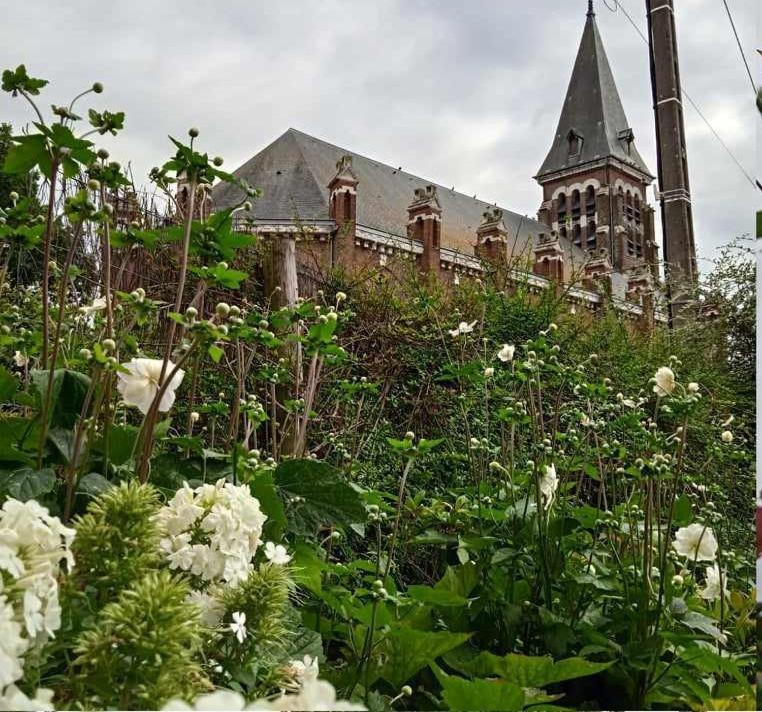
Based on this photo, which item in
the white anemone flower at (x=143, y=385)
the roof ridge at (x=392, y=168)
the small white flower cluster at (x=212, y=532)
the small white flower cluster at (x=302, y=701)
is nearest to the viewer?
the small white flower cluster at (x=302, y=701)

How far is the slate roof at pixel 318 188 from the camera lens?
21.9m

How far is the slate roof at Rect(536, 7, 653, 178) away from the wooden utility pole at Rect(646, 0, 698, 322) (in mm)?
31784

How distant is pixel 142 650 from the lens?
672mm

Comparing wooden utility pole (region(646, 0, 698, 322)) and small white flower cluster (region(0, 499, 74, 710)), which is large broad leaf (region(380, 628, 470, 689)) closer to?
small white flower cluster (region(0, 499, 74, 710))

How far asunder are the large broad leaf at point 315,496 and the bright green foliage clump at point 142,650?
766mm

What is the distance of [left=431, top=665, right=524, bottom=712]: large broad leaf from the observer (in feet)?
3.38

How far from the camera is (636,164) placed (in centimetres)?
3856

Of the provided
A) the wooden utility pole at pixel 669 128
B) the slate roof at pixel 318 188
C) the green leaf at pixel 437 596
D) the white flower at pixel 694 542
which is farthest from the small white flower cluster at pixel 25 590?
the slate roof at pixel 318 188

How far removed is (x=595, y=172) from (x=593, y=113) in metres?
2.89

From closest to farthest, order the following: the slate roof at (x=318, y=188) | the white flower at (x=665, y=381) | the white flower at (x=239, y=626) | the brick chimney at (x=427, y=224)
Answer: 1. the white flower at (x=239, y=626)
2. the white flower at (x=665, y=381)
3. the slate roof at (x=318, y=188)
4. the brick chimney at (x=427, y=224)

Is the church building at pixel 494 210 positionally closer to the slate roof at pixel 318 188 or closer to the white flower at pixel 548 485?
the slate roof at pixel 318 188

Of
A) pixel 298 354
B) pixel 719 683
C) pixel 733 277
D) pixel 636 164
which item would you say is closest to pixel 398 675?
pixel 719 683

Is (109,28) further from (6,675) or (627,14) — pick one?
(627,14)

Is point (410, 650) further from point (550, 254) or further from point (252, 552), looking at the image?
point (550, 254)
